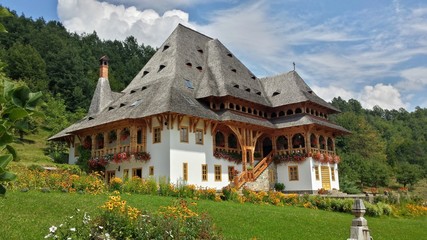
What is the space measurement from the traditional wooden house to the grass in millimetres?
8516

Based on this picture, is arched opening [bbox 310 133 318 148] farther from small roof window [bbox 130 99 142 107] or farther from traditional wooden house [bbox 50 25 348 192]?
small roof window [bbox 130 99 142 107]

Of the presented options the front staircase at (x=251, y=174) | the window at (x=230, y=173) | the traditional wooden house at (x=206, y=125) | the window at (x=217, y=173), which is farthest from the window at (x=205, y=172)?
the window at (x=230, y=173)

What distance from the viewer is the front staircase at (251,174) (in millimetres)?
25234

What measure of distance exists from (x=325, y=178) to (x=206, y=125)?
444 inches

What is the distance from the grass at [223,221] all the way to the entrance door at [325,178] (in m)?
13.6

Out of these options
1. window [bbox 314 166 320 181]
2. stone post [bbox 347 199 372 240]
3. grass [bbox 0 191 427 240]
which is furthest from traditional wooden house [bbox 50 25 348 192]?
stone post [bbox 347 199 372 240]

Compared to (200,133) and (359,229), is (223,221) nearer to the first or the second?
(359,229)

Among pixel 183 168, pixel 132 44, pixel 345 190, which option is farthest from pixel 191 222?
pixel 132 44

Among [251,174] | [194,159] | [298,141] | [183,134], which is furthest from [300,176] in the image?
[183,134]

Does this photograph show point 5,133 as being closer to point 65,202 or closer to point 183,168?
point 65,202

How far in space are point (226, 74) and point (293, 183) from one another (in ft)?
32.8

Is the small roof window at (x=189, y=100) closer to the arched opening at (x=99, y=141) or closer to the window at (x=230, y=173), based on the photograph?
the window at (x=230, y=173)

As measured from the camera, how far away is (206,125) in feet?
84.7

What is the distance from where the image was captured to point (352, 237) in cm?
840
